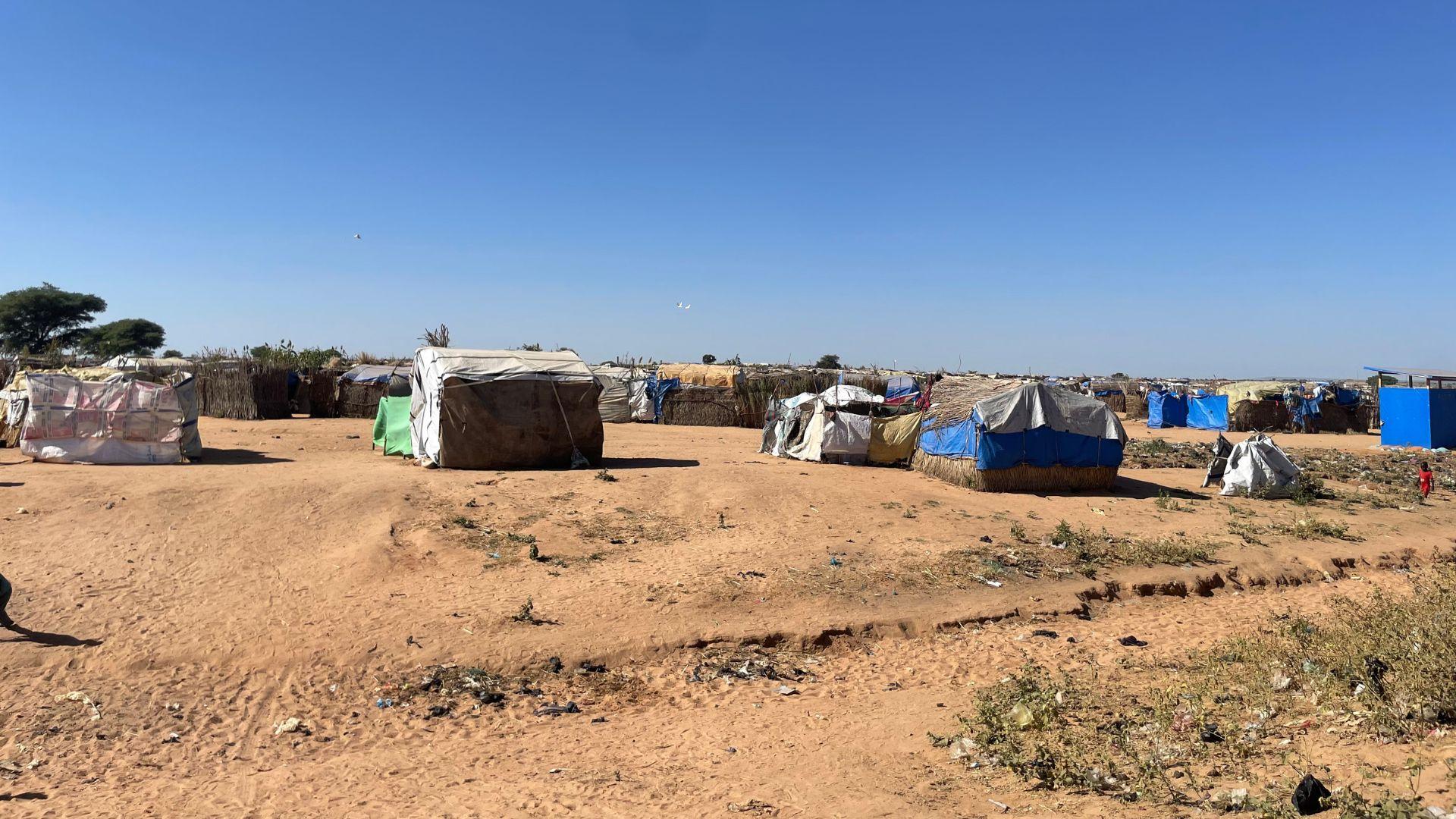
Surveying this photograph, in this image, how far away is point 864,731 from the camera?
20.6 feet

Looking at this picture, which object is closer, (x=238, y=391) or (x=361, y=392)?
(x=238, y=391)

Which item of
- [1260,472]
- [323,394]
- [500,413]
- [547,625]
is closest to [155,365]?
[323,394]

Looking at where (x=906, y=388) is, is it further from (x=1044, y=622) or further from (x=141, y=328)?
(x=141, y=328)

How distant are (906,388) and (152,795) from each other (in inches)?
1087

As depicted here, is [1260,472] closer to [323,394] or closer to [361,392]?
[361,392]

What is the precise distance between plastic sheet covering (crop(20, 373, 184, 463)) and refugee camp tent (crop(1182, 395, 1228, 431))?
35.8 m

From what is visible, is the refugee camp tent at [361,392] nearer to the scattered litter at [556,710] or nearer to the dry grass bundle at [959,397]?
the dry grass bundle at [959,397]

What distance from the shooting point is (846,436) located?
59.6 feet

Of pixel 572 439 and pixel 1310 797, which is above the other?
pixel 572 439

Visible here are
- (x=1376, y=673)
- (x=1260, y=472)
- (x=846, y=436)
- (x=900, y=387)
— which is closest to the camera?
(x=1376, y=673)

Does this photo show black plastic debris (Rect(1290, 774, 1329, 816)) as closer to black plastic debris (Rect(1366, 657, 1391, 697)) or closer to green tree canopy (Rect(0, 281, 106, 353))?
black plastic debris (Rect(1366, 657, 1391, 697))

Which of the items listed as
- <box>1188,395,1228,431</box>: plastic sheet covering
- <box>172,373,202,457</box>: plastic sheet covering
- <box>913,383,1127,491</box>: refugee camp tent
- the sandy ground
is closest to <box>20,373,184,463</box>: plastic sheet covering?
<box>172,373,202,457</box>: plastic sheet covering

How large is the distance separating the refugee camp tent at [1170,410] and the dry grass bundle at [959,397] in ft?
77.0

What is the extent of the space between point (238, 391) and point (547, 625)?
72.0ft
